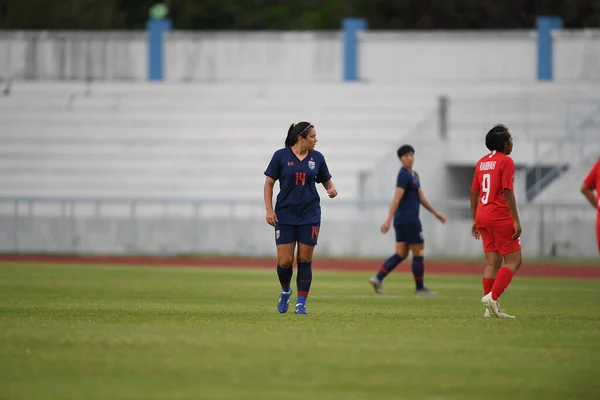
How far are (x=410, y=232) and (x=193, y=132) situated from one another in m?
25.5

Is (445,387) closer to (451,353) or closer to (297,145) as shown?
(451,353)

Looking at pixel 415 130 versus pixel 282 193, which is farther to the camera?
pixel 415 130

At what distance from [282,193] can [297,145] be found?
0.53 m

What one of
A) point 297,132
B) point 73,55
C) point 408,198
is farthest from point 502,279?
point 73,55

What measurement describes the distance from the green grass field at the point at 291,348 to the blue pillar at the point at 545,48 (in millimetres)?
27996

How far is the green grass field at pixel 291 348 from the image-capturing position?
25.9 feet

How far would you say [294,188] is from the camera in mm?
13875

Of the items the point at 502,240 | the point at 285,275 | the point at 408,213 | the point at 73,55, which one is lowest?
the point at 285,275

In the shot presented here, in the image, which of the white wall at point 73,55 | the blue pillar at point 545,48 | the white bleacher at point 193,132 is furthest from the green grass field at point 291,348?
the white wall at point 73,55

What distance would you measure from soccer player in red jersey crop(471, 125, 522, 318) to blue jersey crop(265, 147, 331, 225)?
1754 mm

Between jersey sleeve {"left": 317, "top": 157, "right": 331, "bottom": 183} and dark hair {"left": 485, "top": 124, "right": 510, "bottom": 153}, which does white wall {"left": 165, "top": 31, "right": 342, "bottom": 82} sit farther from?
dark hair {"left": 485, "top": 124, "right": 510, "bottom": 153}

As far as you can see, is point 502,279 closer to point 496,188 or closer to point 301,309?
point 496,188

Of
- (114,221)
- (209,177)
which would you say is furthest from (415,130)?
(114,221)

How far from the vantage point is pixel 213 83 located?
47.2m
